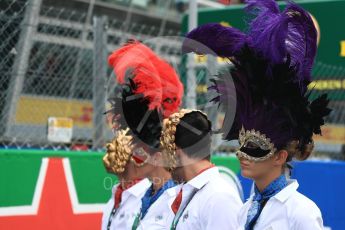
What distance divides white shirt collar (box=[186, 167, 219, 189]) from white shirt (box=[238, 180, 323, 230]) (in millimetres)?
828

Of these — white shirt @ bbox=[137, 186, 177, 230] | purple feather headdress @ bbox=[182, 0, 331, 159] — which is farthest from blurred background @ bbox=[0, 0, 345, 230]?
purple feather headdress @ bbox=[182, 0, 331, 159]

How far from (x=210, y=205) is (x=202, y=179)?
0.26 m

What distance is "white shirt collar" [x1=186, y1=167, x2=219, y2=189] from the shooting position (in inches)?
181

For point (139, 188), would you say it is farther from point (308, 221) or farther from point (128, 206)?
point (308, 221)

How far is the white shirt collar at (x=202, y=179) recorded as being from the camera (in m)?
4.59

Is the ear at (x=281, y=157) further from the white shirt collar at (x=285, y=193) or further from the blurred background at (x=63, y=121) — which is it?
the blurred background at (x=63, y=121)

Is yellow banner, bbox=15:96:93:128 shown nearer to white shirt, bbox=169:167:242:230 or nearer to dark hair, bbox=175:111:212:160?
dark hair, bbox=175:111:212:160

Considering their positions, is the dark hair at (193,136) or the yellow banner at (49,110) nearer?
the dark hair at (193,136)

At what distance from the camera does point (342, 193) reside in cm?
740

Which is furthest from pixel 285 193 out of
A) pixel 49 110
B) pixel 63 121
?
pixel 49 110

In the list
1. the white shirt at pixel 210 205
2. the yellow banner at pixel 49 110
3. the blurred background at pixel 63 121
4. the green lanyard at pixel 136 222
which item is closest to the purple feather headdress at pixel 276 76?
the white shirt at pixel 210 205

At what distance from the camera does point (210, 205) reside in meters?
4.39

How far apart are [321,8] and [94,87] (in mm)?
4251

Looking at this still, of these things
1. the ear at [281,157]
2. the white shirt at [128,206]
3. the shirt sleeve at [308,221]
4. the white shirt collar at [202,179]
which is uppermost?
the ear at [281,157]
